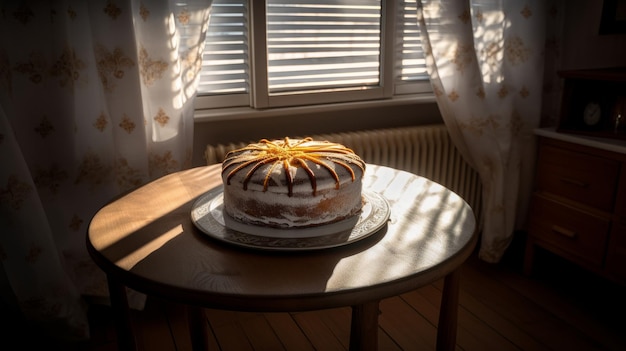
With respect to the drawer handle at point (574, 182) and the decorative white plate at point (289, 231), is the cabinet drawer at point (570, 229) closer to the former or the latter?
the drawer handle at point (574, 182)

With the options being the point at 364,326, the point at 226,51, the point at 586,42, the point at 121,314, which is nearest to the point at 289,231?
the point at 364,326

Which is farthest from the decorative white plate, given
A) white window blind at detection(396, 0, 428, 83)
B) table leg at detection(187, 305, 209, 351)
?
white window blind at detection(396, 0, 428, 83)

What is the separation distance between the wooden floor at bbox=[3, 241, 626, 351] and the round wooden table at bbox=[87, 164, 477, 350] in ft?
1.97

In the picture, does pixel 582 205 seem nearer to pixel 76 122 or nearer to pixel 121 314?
pixel 121 314

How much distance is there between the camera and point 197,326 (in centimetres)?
Answer: 134

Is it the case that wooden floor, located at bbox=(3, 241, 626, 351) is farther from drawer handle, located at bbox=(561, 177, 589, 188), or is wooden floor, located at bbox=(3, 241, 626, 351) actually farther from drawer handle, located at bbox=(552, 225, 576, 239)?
drawer handle, located at bbox=(561, 177, 589, 188)

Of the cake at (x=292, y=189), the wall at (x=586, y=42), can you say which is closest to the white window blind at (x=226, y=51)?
the cake at (x=292, y=189)

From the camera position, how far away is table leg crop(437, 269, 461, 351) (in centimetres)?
107

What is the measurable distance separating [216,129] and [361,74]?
0.68 meters

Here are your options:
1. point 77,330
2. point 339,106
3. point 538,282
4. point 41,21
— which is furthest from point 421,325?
point 41,21

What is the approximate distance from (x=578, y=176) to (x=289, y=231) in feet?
4.49

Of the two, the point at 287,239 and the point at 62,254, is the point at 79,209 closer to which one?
the point at 62,254

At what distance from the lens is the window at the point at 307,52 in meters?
1.84

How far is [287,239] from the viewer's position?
35.7 inches
